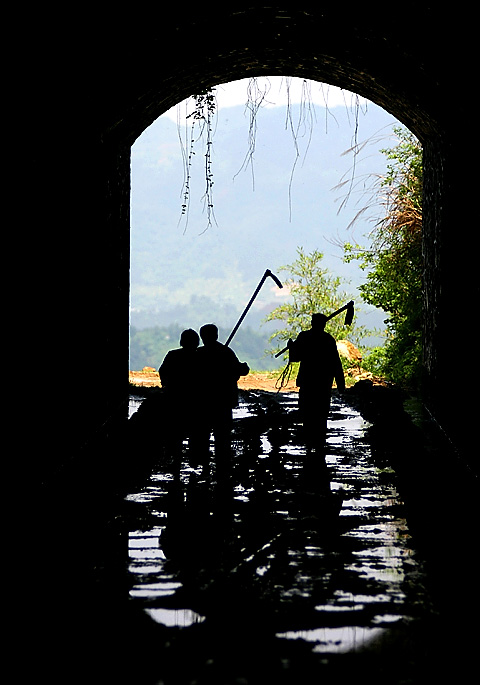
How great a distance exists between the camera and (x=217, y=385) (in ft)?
27.3

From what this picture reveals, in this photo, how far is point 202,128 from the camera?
1188cm

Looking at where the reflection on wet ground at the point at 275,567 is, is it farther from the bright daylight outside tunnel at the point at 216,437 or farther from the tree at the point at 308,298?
the tree at the point at 308,298

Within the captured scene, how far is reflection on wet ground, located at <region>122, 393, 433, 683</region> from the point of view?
13.1 ft

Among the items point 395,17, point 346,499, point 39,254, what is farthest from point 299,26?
point 346,499

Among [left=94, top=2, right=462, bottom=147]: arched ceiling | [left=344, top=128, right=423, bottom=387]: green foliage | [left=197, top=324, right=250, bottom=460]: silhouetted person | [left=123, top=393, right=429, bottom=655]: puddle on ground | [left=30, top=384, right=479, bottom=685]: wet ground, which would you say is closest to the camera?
[left=30, top=384, right=479, bottom=685]: wet ground

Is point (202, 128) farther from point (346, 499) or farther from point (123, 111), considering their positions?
point (346, 499)

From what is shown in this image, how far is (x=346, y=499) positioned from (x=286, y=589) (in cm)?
272

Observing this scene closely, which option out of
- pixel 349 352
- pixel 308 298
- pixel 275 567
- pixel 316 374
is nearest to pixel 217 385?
pixel 316 374

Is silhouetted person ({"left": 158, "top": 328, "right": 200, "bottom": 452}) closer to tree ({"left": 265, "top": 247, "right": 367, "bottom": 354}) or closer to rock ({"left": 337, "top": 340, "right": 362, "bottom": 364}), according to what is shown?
rock ({"left": 337, "top": 340, "right": 362, "bottom": 364})

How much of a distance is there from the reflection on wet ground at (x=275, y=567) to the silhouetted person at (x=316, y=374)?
2.01 feet

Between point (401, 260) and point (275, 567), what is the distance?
581 inches

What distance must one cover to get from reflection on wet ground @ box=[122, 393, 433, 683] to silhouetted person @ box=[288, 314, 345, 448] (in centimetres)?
61

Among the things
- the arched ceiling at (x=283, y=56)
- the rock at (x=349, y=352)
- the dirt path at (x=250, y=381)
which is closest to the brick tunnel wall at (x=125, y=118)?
the arched ceiling at (x=283, y=56)

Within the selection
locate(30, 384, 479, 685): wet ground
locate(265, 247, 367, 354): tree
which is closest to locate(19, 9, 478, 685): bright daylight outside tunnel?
locate(30, 384, 479, 685): wet ground
